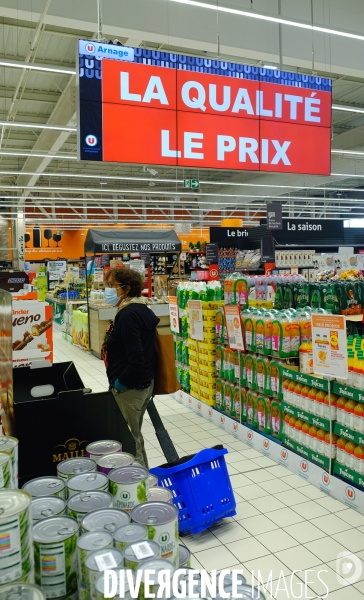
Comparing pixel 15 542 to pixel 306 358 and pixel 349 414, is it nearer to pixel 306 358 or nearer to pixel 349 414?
pixel 349 414

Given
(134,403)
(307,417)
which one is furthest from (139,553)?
(307,417)

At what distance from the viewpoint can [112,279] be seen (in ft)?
12.2

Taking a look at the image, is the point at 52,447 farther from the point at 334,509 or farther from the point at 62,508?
the point at 334,509

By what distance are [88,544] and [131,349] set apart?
88.4 inches

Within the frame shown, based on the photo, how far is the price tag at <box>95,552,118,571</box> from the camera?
1.14m

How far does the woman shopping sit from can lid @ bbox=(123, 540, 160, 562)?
2240mm

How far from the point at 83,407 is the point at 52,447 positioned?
193 mm

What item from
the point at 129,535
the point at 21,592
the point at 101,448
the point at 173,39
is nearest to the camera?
the point at 21,592

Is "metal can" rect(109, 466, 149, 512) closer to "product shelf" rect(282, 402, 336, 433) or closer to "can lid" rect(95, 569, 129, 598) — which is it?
"can lid" rect(95, 569, 129, 598)

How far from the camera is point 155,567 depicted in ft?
3.78

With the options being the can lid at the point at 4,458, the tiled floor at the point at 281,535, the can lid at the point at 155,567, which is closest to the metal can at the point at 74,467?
the can lid at the point at 4,458

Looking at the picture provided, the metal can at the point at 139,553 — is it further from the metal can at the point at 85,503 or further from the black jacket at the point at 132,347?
the black jacket at the point at 132,347

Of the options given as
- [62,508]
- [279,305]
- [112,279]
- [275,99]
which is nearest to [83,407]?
[62,508]

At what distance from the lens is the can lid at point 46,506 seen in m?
1.40
